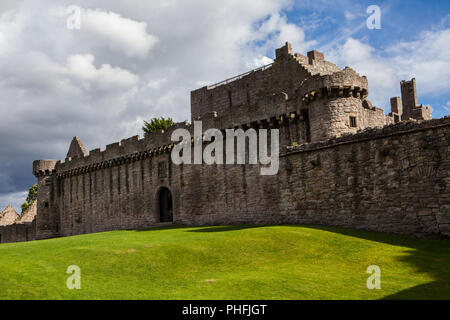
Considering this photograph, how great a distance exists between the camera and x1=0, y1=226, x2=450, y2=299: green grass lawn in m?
9.84

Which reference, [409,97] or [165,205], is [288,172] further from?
[409,97]

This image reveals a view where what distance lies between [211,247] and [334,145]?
306 inches

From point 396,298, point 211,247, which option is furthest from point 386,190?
point 396,298

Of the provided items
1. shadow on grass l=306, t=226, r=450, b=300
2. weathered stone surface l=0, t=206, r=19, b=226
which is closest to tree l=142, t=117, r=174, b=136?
weathered stone surface l=0, t=206, r=19, b=226

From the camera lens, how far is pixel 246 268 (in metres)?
12.8

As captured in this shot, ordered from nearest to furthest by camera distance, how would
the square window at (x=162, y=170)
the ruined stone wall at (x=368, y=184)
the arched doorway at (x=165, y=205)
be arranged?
1. the ruined stone wall at (x=368, y=184)
2. the square window at (x=162, y=170)
3. the arched doorway at (x=165, y=205)

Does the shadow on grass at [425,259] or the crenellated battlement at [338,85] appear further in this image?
the crenellated battlement at [338,85]

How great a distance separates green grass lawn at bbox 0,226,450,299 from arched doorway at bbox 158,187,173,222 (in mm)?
16713

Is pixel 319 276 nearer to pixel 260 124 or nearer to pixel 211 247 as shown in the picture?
pixel 211 247

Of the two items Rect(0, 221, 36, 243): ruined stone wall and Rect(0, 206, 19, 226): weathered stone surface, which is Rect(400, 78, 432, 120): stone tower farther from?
Rect(0, 206, 19, 226): weathered stone surface

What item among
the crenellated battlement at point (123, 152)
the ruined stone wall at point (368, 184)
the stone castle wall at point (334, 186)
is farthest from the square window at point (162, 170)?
the ruined stone wall at point (368, 184)

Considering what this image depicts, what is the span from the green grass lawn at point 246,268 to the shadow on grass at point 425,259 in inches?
0.9

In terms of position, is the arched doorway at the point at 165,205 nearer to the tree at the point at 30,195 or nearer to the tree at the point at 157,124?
the tree at the point at 157,124

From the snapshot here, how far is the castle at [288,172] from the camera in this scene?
16656 mm
